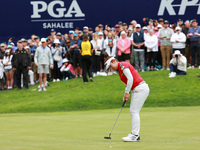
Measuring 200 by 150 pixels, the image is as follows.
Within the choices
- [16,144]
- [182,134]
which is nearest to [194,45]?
[182,134]

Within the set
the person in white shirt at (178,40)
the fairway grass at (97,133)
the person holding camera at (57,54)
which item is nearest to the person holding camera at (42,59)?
the person holding camera at (57,54)

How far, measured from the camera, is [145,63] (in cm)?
Answer: 2434

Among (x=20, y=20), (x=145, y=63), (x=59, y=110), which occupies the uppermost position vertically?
(x=20, y=20)

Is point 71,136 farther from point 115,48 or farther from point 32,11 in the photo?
point 32,11

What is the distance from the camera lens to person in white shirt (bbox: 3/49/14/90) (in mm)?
23453

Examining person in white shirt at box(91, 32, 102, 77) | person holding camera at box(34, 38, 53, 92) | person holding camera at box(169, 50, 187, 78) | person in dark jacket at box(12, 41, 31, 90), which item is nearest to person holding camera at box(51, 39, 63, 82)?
person in dark jacket at box(12, 41, 31, 90)

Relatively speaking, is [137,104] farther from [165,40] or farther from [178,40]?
[165,40]

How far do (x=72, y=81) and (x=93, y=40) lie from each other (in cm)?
243

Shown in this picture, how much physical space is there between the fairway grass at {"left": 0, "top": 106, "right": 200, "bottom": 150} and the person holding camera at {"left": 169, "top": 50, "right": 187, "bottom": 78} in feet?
25.6

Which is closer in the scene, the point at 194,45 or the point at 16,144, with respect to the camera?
the point at 16,144

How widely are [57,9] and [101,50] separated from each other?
4389 mm

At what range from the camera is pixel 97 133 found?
9.95 meters

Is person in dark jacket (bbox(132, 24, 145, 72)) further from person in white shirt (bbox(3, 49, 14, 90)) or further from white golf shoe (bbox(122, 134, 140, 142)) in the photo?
white golf shoe (bbox(122, 134, 140, 142))

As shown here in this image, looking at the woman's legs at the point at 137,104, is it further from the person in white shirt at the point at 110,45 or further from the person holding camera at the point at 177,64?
the person in white shirt at the point at 110,45
